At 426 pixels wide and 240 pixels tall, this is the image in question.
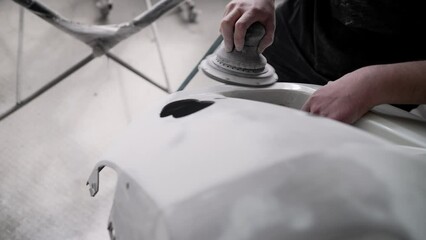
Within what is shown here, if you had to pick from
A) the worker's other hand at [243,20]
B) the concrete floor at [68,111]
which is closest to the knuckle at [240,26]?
the worker's other hand at [243,20]

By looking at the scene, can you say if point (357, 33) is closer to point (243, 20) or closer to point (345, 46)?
point (345, 46)

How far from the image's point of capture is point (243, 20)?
1.99 ft

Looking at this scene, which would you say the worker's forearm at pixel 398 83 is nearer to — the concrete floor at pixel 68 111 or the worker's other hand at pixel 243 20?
the worker's other hand at pixel 243 20

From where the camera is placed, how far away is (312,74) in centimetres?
81

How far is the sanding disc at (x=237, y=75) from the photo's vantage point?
0.59 metres

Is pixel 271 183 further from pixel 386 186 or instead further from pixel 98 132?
pixel 98 132

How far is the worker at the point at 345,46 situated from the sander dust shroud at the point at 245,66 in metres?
0.01

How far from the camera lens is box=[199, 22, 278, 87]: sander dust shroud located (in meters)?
0.59

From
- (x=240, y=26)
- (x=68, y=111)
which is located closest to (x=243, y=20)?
(x=240, y=26)

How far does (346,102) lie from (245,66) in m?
0.17

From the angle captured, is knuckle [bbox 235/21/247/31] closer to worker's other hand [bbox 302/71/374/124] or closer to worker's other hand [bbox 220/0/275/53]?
worker's other hand [bbox 220/0/275/53]

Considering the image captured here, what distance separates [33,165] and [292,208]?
42.6 inches

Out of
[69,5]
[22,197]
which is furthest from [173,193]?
[69,5]

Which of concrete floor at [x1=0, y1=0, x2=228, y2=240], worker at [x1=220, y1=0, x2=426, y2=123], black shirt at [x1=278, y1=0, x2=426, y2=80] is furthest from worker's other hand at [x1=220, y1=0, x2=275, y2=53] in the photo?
concrete floor at [x1=0, y1=0, x2=228, y2=240]
